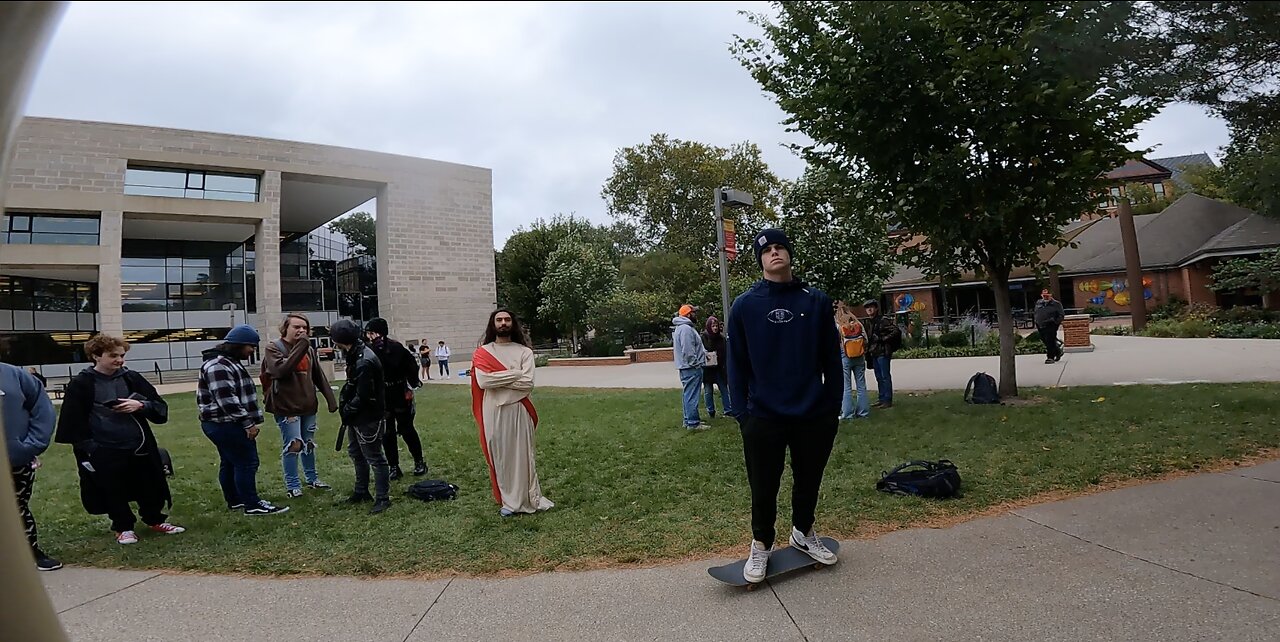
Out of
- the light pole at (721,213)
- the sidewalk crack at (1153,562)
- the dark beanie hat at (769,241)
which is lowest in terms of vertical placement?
the sidewalk crack at (1153,562)

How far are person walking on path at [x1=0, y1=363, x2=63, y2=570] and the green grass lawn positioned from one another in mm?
675

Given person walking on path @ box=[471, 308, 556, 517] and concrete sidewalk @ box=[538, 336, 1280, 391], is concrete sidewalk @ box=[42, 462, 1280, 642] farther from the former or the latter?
concrete sidewalk @ box=[538, 336, 1280, 391]

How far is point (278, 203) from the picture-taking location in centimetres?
3359

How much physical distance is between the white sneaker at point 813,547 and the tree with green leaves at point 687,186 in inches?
1330

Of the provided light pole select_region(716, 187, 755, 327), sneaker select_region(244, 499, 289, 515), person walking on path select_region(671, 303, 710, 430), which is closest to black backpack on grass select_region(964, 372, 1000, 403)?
light pole select_region(716, 187, 755, 327)

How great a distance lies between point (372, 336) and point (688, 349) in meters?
4.17

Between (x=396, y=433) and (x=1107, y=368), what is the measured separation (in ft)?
46.4

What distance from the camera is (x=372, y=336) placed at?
6789 millimetres

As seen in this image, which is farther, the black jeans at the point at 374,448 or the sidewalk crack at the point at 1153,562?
the black jeans at the point at 374,448

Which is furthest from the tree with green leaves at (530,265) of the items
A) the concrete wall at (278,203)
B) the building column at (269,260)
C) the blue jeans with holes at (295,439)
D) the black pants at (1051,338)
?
the blue jeans with holes at (295,439)

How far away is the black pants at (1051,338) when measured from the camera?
1536cm

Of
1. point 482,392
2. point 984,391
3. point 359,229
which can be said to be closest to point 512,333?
point 482,392

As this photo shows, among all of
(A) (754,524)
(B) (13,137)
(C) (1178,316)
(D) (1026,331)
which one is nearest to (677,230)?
(D) (1026,331)

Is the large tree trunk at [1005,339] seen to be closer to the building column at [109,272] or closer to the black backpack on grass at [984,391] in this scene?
the black backpack on grass at [984,391]
